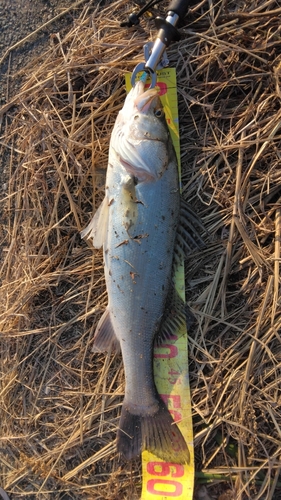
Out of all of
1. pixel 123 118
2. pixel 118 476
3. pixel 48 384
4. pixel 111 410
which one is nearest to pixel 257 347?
pixel 111 410

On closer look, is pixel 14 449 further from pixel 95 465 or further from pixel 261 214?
pixel 261 214

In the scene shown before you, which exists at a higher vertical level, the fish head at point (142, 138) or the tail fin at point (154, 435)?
the fish head at point (142, 138)

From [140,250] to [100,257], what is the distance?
52 centimetres

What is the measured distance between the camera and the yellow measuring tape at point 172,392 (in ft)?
7.75

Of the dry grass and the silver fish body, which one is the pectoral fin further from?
the dry grass

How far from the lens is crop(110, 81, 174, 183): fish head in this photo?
7.10 ft

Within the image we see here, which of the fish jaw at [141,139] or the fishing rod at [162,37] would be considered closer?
A: the fish jaw at [141,139]

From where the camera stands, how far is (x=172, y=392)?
2.45 m

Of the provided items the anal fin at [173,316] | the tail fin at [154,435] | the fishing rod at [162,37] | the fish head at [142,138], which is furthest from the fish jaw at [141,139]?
the tail fin at [154,435]

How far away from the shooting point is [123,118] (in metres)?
2.25

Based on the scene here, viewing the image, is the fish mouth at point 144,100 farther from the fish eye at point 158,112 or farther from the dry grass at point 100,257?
the dry grass at point 100,257

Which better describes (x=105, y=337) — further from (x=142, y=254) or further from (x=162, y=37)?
(x=162, y=37)

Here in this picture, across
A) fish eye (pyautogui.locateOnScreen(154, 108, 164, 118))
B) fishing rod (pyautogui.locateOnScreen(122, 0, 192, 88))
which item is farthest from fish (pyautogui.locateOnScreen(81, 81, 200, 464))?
fishing rod (pyautogui.locateOnScreen(122, 0, 192, 88))

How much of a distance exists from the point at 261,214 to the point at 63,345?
5.54 ft
